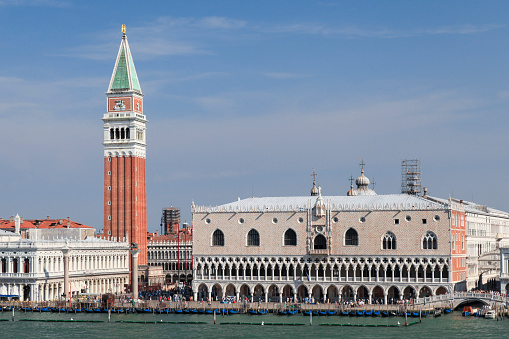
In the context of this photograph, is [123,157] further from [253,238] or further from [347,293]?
[347,293]

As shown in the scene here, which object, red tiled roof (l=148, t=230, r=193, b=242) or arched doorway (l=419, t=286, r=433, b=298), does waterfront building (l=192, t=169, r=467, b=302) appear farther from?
red tiled roof (l=148, t=230, r=193, b=242)

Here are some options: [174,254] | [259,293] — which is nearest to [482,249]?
[259,293]

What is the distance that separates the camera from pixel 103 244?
338 ft

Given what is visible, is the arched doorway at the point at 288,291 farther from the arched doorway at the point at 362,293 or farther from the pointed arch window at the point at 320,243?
the arched doorway at the point at 362,293

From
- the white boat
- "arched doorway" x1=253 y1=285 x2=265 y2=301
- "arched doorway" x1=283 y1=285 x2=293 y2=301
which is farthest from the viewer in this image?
"arched doorway" x1=253 y1=285 x2=265 y2=301

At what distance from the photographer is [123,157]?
111 metres

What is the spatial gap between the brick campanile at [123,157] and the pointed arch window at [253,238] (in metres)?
26.7

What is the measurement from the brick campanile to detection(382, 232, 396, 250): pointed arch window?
38357 mm

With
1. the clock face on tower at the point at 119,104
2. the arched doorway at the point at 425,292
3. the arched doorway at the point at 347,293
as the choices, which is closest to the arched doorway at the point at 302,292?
the arched doorway at the point at 347,293

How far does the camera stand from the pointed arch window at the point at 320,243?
84625 mm

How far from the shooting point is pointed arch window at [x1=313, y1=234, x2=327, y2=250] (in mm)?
84625

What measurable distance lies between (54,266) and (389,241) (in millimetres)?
34666

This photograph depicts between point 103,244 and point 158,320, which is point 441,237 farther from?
→ point 103,244

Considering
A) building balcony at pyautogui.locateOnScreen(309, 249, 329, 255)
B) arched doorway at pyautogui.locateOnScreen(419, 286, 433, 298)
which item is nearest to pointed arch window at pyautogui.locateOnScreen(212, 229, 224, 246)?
building balcony at pyautogui.locateOnScreen(309, 249, 329, 255)
